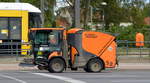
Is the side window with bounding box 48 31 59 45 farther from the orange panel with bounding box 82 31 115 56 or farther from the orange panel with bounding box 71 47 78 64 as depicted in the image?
the orange panel with bounding box 82 31 115 56

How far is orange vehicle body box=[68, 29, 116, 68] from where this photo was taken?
22500 millimetres

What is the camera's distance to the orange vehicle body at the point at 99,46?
22.5m

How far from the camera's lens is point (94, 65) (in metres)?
22.7

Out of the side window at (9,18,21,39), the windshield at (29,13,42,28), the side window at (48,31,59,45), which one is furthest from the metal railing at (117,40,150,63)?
the side window at (48,31,59,45)

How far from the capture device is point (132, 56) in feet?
101

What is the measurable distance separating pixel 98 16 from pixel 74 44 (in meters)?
50.7

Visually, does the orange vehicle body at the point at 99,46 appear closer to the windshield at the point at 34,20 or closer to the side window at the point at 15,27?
the side window at the point at 15,27

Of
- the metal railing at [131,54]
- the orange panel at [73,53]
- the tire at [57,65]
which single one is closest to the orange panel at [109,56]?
the orange panel at [73,53]

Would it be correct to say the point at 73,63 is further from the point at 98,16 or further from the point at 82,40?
the point at 98,16

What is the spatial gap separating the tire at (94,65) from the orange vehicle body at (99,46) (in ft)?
0.79

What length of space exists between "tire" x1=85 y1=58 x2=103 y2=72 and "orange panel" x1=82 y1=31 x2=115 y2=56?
348 millimetres

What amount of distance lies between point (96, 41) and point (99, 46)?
0.91 ft

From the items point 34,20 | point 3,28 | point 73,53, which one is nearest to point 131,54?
point 34,20

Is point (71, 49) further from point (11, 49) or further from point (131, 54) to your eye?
point (131, 54)
